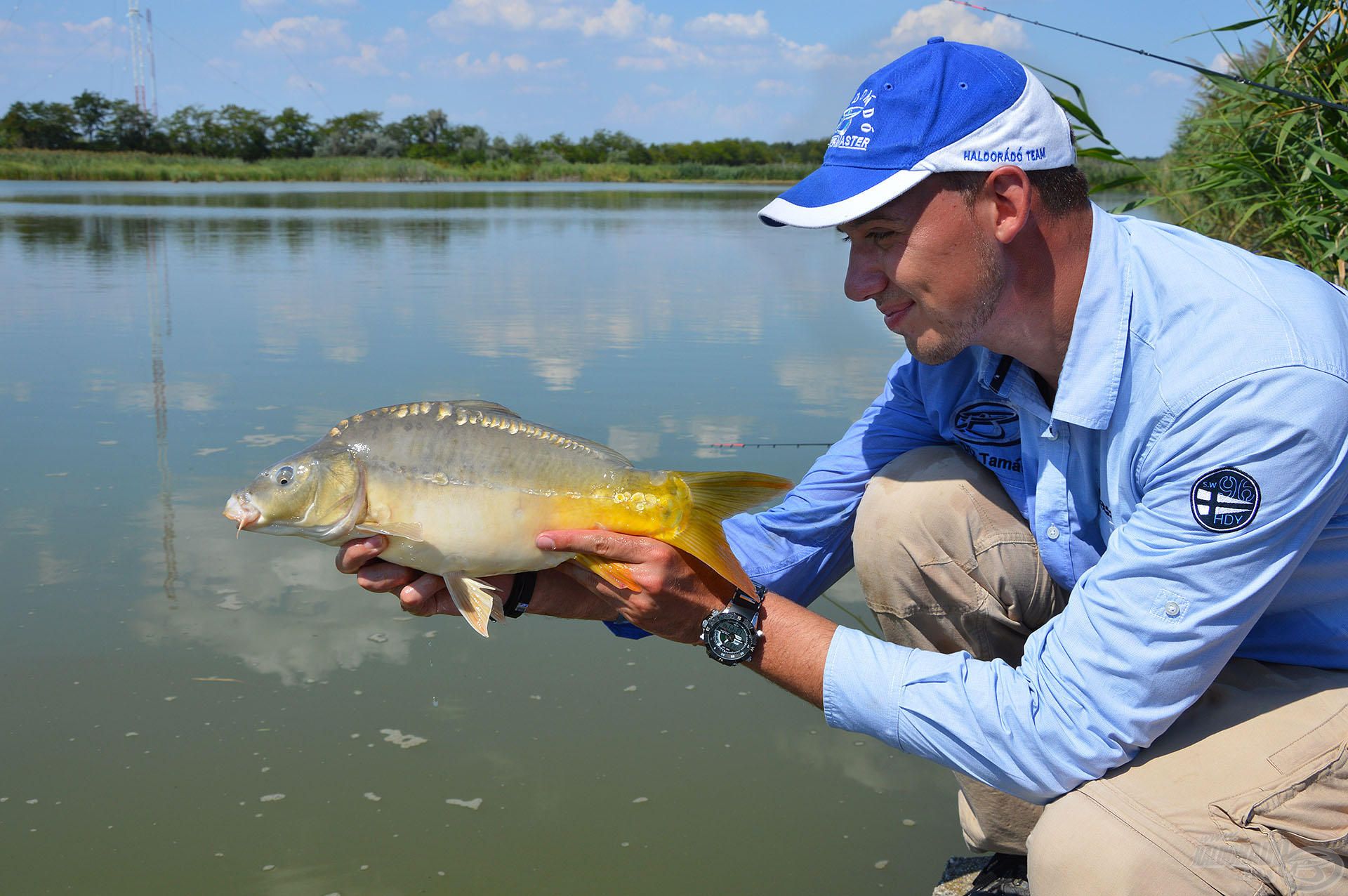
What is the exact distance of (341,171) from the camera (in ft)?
173

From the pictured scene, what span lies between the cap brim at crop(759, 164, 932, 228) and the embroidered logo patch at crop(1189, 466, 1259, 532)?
70 cm

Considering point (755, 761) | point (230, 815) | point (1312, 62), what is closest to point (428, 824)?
point (230, 815)

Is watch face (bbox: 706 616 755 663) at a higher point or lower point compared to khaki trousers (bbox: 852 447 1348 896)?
higher

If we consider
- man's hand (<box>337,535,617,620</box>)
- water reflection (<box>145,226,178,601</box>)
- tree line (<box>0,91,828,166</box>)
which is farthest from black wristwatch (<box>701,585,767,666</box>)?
tree line (<box>0,91,828,166</box>)

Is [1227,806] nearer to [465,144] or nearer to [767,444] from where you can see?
→ [767,444]

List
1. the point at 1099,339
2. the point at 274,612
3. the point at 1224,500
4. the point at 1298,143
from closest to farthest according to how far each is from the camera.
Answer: the point at 1224,500 → the point at 1099,339 → the point at 274,612 → the point at 1298,143

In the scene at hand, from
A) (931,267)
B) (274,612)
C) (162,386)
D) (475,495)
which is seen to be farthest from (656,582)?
(162,386)

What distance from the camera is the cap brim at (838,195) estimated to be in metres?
1.95

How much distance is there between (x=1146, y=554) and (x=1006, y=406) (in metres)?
0.68

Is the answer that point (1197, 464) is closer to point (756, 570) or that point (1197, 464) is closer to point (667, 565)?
point (667, 565)

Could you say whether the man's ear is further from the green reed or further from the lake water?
the green reed

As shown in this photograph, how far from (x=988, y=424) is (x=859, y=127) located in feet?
2.39

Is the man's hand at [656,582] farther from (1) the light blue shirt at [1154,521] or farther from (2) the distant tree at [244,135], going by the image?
(2) the distant tree at [244,135]

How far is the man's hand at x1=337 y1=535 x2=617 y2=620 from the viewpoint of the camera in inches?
82.4
